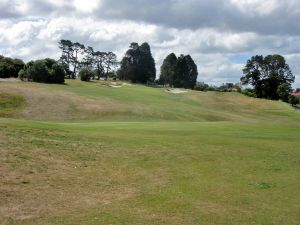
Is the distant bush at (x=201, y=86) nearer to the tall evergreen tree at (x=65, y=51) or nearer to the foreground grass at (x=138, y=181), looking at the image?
the tall evergreen tree at (x=65, y=51)

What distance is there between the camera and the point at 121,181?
16.7m

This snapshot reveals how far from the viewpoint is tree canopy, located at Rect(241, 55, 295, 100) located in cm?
14427

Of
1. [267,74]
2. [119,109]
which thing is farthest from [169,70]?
[119,109]

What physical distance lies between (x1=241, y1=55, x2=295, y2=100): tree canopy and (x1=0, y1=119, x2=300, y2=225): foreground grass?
122 metres

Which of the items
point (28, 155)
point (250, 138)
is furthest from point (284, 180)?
point (250, 138)

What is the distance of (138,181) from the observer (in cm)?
1694

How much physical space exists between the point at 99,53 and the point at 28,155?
17305cm

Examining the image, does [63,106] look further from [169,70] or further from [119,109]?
[169,70]

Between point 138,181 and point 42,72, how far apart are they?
77318 millimetres

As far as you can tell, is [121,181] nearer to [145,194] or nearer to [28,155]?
[145,194]

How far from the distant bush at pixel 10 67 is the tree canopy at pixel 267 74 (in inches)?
2849

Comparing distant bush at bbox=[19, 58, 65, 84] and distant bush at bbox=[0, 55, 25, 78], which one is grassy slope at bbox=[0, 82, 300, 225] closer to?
distant bush at bbox=[19, 58, 65, 84]

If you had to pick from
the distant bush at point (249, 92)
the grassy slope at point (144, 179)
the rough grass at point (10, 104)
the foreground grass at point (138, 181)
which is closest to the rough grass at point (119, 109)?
the rough grass at point (10, 104)

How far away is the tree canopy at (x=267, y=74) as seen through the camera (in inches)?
5680
